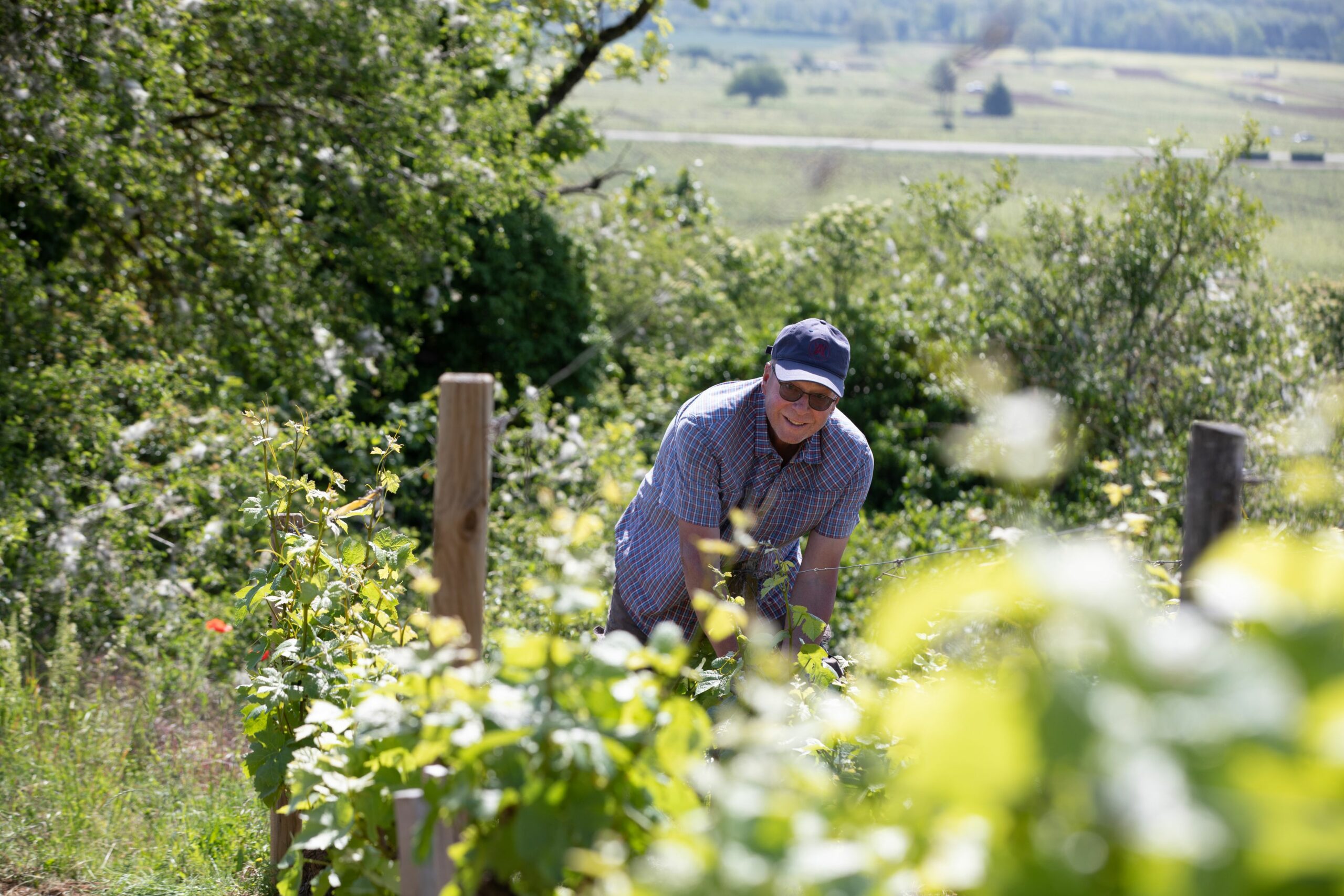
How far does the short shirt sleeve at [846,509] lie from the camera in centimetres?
293

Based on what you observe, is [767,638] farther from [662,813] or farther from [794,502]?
[794,502]

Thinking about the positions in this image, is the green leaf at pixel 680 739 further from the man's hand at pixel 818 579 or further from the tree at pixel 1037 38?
the tree at pixel 1037 38

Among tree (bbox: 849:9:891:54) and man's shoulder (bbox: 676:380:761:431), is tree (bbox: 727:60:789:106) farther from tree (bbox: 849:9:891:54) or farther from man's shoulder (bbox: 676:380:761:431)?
man's shoulder (bbox: 676:380:761:431)

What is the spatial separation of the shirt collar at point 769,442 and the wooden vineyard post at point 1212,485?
111 cm

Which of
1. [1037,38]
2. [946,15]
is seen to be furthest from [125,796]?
[946,15]

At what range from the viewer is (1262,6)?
605 inches

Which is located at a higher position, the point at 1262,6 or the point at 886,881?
the point at 1262,6

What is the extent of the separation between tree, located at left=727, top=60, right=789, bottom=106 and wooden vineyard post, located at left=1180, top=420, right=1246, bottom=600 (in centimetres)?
2872

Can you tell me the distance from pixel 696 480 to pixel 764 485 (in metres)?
0.24

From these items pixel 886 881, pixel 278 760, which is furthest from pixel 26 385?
pixel 886 881

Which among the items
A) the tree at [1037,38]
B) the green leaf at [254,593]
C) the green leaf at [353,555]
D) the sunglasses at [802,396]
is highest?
the tree at [1037,38]

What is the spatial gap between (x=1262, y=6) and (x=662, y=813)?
1776cm

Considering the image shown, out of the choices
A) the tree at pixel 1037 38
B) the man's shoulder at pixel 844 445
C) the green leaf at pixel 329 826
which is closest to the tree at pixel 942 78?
the tree at pixel 1037 38

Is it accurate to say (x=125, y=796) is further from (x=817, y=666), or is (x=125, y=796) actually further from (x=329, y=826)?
(x=817, y=666)
